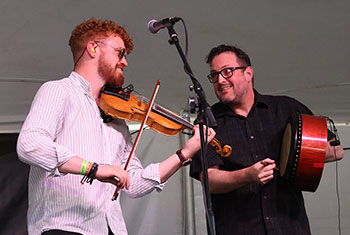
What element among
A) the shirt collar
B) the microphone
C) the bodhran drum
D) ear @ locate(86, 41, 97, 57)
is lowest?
the bodhran drum

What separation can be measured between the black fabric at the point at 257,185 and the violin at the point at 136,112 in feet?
0.76

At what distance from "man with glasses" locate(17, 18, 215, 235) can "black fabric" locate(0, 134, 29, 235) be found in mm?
1623

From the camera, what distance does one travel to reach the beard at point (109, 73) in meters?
1.97

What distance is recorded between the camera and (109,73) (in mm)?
1981

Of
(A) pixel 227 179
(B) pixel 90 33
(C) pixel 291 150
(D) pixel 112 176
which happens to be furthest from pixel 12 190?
(C) pixel 291 150

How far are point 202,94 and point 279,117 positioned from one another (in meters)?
0.77

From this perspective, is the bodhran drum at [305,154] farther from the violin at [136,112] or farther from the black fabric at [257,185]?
the violin at [136,112]

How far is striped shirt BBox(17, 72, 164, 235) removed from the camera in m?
1.56

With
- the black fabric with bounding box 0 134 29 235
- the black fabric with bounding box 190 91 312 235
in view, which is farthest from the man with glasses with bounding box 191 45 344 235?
the black fabric with bounding box 0 134 29 235

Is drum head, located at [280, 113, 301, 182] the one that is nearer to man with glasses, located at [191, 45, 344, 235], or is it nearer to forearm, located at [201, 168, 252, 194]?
man with glasses, located at [191, 45, 344, 235]

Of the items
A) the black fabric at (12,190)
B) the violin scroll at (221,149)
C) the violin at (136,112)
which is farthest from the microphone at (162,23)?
the black fabric at (12,190)

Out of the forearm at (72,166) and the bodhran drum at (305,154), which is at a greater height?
the forearm at (72,166)

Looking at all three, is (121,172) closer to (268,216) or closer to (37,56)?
(268,216)

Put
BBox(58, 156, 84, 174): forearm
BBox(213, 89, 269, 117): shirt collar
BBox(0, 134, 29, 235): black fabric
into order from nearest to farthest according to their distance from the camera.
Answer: BBox(58, 156, 84, 174): forearm < BBox(213, 89, 269, 117): shirt collar < BBox(0, 134, 29, 235): black fabric
